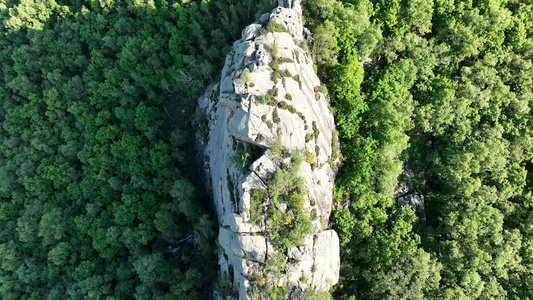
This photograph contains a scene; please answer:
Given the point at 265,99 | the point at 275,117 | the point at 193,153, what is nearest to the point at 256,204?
the point at 275,117

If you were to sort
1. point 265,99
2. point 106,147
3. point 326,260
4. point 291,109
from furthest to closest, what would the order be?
point 106,147 < point 326,260 < point 291,109 < point 265,99

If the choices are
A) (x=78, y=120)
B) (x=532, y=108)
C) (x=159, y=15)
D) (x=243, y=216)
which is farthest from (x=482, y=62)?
(x=78, y=120)

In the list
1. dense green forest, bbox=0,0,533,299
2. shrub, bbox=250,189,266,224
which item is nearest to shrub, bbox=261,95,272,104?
shrub, bbox=250,189,266,224

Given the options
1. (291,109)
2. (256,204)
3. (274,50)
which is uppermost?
(274,50)

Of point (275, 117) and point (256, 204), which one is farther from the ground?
point (275, 117)

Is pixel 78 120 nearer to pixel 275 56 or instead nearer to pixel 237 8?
pixel 237 8

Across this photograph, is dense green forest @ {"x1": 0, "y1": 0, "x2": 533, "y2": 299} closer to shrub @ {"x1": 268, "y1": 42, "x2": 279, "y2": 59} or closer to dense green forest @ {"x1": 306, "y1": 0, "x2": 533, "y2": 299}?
dense green forest @ {"x1": 306, "y1": 0, "x2": 533, "y2": 299}

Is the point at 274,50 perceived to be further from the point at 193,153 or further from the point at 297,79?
the point at 193,153
